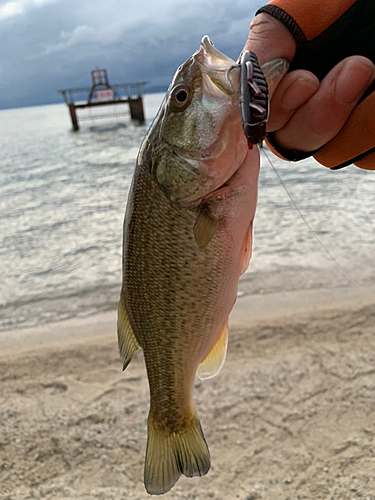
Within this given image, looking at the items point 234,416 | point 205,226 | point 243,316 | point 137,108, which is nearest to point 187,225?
point 205,226

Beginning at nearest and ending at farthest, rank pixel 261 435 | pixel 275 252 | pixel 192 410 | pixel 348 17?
pixel 348 17 < pixel 192 410 < pixel 261 435 < pixel 275 252

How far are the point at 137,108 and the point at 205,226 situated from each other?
4712 cm

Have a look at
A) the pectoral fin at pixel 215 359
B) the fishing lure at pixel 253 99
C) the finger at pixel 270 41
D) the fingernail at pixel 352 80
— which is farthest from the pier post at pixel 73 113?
the fishing lure at pixel 253 99

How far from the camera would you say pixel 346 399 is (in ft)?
10.7

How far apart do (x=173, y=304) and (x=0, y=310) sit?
5052mm

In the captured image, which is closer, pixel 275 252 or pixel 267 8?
pixel 267 8

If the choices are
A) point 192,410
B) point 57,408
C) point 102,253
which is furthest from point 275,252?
point 192,410

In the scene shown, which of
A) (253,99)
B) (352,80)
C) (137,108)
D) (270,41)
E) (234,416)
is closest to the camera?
(253,99)

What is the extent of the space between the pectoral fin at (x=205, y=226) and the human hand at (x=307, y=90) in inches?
20.5

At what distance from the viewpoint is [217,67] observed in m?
1.62

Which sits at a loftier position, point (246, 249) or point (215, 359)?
point (246, 249)

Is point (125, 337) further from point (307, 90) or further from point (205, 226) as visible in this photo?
point (307, 90)

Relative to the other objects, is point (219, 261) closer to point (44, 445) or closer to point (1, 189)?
point (44, 445)

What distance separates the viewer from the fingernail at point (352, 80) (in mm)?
1602
